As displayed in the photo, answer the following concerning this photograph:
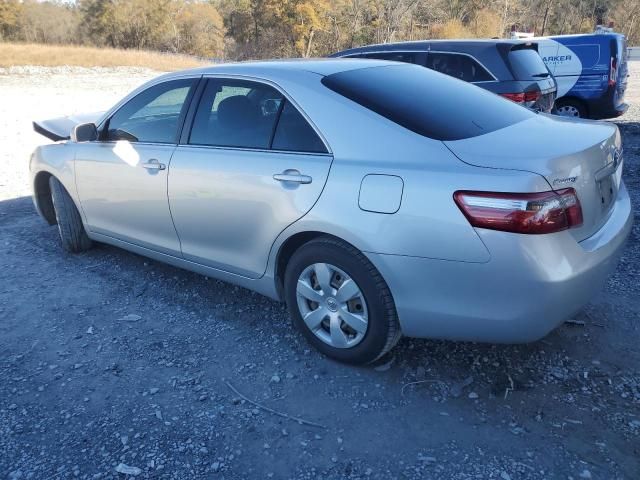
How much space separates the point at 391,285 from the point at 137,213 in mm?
2135

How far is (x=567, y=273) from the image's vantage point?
92.7 inches

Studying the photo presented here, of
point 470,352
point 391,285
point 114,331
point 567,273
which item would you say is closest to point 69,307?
point 114,331

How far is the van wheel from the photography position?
9.67 m

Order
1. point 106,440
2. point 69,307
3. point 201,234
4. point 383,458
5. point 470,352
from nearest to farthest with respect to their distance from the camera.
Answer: point 383,458 < point 106,440 < point 470,352 < point 201,234 < point 69,307

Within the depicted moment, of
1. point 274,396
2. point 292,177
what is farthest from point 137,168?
point 274,396

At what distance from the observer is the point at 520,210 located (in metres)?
2.26

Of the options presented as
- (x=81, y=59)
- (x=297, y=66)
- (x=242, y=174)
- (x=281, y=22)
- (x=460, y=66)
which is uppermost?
(x=281, y=22)

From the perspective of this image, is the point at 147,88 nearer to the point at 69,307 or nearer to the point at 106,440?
the point at 69,307

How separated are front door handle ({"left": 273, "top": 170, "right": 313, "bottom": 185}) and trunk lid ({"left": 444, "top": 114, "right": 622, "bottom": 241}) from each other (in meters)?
0.75

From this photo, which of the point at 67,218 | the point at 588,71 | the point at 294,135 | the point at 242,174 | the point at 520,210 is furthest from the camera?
the point at 588,71

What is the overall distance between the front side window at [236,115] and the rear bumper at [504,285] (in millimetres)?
1119

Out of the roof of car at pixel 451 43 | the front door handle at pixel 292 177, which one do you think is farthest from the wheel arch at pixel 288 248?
the roof of car at pixel 451 43

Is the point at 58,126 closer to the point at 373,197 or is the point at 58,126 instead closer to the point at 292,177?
the point at 292,177

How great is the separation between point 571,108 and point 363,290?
28.6 ft
